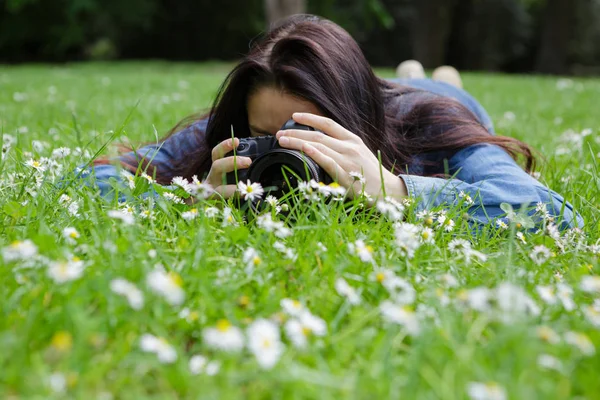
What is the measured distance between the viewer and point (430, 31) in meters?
14.9

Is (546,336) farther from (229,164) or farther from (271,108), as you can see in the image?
(271,108)

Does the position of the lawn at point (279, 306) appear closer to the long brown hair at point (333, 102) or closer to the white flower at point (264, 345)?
the white flower at point (264, 345)

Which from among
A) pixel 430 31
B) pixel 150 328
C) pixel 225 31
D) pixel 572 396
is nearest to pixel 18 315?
pixel 150 328

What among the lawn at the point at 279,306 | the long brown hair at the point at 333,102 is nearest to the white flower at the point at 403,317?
the lawn at the point at 279,306

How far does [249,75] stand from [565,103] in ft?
13.8

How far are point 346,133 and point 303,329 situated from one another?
0.89 metres

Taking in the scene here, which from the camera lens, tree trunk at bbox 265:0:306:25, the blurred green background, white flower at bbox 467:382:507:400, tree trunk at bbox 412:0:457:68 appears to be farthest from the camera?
the blurred green background

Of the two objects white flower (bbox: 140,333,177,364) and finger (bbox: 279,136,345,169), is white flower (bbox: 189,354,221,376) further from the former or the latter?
finger (bbox: 279,136,345,169)

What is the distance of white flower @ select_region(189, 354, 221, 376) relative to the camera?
2.71 feet

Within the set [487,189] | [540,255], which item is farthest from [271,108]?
[540,255]

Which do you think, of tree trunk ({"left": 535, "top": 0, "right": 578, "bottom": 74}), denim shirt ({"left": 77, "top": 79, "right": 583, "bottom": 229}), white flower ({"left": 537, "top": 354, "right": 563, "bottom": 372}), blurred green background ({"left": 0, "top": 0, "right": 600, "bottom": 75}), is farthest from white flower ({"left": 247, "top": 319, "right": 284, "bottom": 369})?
tree trunk ({"left": 535, "top": 0, "right": 578, "bottom": 74})

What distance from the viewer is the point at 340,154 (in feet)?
5.25

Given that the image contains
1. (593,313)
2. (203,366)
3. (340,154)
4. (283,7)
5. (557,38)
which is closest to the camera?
(203,366)

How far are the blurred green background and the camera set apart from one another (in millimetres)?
11534
